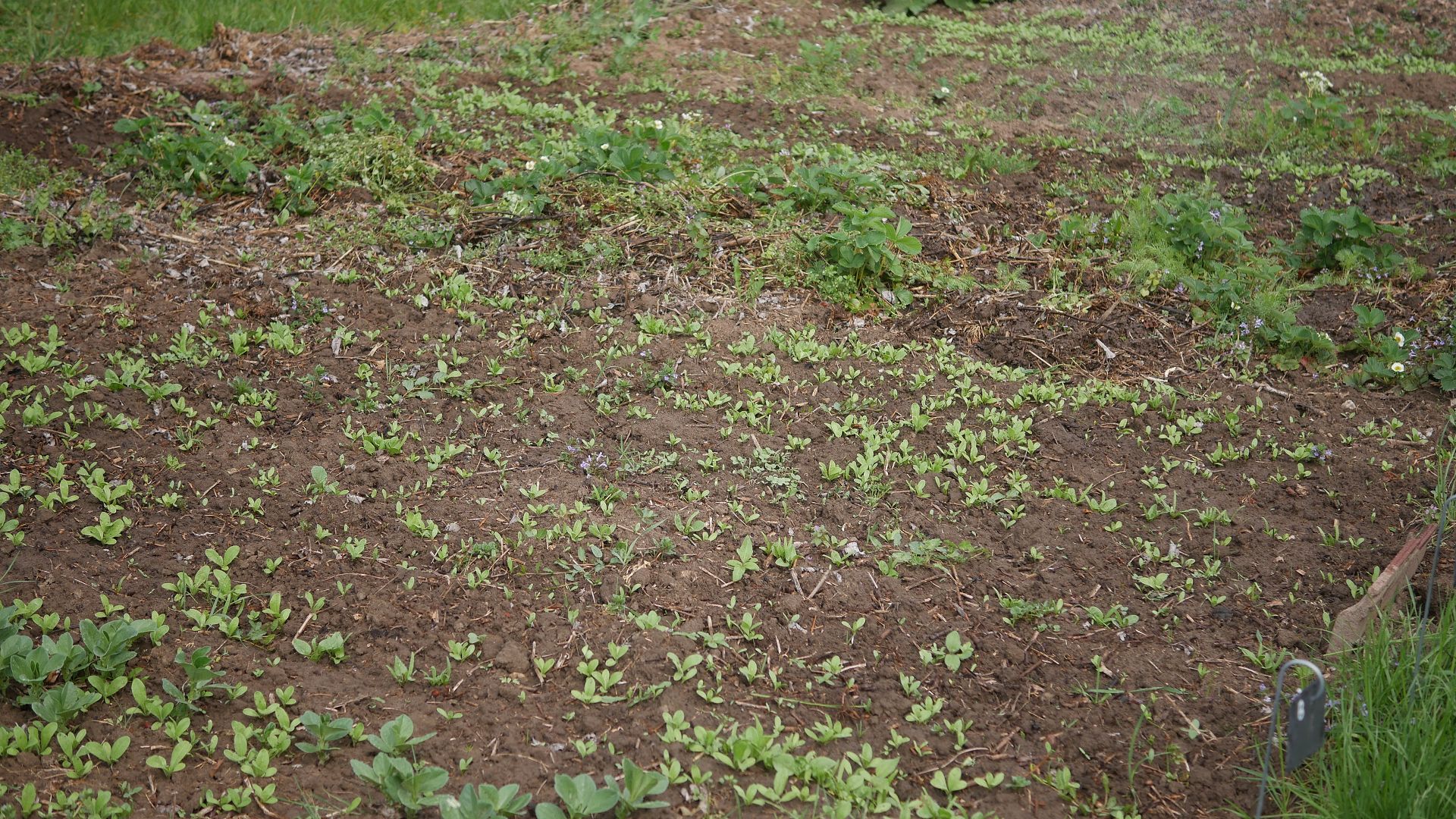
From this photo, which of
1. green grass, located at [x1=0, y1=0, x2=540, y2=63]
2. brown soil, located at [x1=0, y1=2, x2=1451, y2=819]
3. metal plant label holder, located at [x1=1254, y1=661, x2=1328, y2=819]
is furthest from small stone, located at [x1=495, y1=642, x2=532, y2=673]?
green grass, located at [x1=0, y1=0, x2=540, y2=63]

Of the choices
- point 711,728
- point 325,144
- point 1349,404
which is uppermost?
point 325,144

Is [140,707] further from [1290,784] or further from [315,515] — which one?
[1290,784]

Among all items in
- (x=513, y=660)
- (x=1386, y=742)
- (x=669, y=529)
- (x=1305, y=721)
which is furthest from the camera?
(x=669, y=529)

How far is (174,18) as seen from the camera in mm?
6930

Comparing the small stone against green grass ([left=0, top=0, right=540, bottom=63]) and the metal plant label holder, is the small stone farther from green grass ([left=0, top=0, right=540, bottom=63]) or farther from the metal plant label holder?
green grass ([left=0, top=0, right=540, bottom=63])

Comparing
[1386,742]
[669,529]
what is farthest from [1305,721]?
[669,529]

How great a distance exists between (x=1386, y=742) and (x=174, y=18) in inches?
299

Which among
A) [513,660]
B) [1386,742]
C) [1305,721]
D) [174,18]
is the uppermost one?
[174,18]

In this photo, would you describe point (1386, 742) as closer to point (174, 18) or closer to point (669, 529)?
point (669, 529)

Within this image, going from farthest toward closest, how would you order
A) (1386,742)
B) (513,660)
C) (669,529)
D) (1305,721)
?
(669,529), (513,660), (1386,742), (1305,721)

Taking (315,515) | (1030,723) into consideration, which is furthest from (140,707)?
(1030,723)

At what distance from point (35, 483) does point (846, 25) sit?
20.3 feet

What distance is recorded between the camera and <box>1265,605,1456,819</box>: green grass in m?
2.35

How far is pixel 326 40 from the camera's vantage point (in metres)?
→ 6.95
